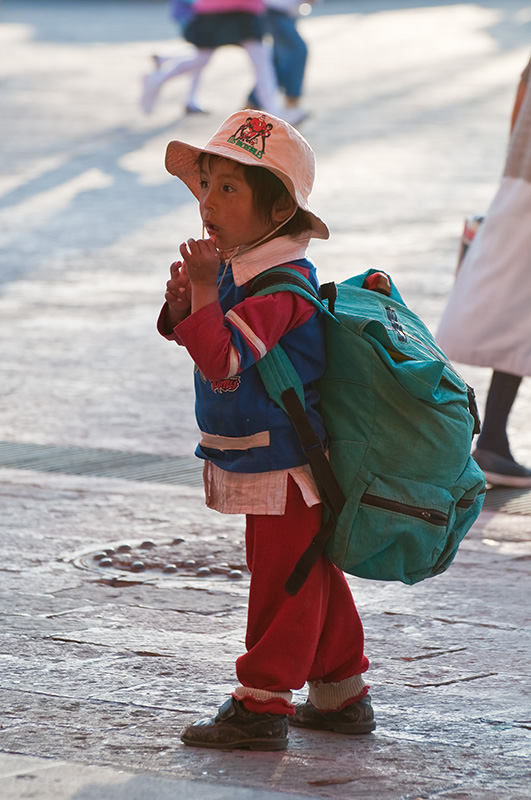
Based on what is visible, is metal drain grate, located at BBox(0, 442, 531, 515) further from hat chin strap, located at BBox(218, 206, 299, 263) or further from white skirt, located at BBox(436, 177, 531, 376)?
hat chin strap, located at BBox(218, 206, 299, 263)

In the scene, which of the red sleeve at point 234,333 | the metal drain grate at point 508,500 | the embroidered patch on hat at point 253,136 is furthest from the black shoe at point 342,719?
the metal drain grate at point 508,500

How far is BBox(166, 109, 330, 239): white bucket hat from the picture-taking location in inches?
117

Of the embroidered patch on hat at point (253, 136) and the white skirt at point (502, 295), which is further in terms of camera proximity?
the white skirt at point (502, 295)

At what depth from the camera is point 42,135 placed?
14.5 metres

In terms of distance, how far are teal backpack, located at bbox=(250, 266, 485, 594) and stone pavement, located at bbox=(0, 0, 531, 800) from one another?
1.42ft

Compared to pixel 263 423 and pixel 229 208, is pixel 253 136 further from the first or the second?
pixel 263 423

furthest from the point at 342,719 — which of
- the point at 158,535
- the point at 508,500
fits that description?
the point at 508,500

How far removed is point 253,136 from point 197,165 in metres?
0.25

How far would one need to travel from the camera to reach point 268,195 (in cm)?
307

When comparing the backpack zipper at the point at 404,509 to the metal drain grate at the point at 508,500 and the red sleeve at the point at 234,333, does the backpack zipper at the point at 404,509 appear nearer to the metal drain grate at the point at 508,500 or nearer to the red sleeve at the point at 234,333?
the red sleeve at the point at 234,333

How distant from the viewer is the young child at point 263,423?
3014 mm

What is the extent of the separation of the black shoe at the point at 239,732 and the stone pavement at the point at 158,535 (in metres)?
0.03

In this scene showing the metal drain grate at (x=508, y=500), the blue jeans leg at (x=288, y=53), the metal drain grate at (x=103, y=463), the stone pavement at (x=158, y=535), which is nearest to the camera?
the stone pavement at (x=158, y=535)

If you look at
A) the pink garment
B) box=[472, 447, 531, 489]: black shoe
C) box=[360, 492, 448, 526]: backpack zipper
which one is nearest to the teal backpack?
box=[360, 492, 448, 526]: backpack zipper
